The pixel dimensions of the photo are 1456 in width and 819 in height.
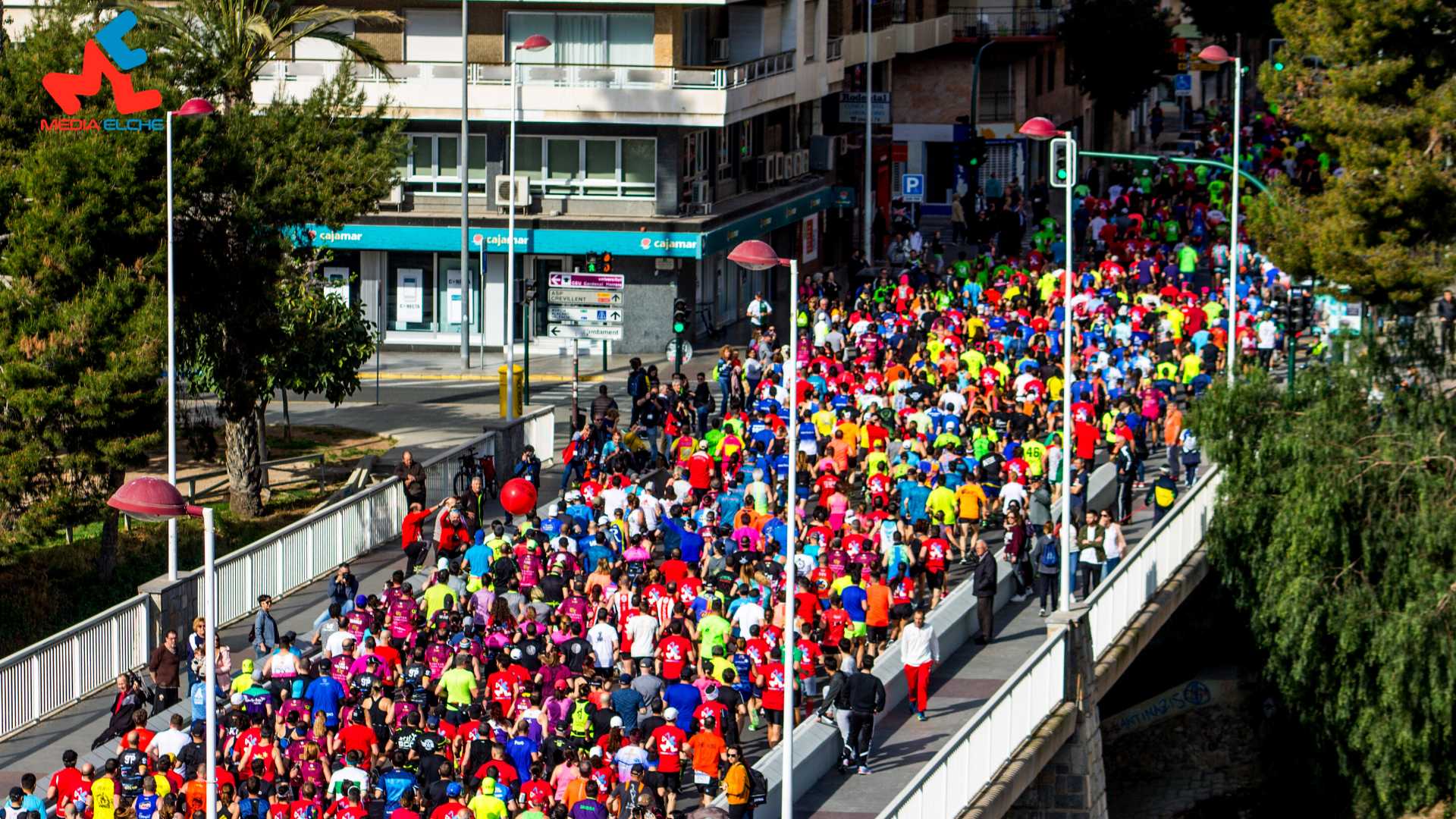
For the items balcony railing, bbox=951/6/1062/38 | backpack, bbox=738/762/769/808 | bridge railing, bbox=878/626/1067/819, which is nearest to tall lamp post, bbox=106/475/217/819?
backpack, bbox=738/762/769/808

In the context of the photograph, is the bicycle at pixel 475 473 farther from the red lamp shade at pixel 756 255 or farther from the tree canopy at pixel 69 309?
the red lamp shade at pixel 756 255

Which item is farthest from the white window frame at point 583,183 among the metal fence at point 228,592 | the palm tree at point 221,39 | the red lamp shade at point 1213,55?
the red lamp shade at point 1213,55

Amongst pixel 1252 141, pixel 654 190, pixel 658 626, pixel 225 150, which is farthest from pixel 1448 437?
pixel 1252 141

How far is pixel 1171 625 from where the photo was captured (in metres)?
37.7

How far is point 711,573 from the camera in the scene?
3092 cm

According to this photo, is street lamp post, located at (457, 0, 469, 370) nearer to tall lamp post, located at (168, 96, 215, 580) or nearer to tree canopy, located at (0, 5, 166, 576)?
tree canopy, located at (0, 5, 166, 576)

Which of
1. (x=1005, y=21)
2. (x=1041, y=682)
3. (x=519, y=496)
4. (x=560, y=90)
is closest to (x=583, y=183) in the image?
(x=560, y=90)

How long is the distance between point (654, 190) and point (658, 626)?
91.9 ft

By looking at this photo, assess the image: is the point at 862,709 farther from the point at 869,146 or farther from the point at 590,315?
the point at 869,146

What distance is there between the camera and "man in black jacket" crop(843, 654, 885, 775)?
24672 millimetres

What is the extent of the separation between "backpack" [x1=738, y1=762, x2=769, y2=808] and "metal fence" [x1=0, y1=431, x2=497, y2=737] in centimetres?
977

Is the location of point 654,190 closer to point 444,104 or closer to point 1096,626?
point 444,104

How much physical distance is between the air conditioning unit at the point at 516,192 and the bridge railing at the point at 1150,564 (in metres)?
21.1

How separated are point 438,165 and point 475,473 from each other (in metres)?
18.9
